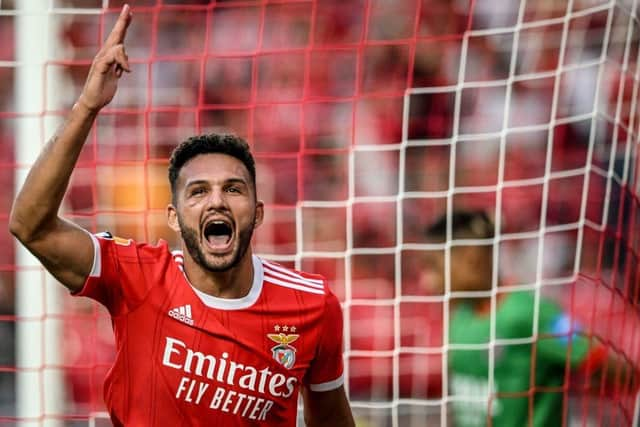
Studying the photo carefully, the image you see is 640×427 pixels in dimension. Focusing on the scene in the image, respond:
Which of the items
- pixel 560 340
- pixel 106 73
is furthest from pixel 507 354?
pixel 106 73

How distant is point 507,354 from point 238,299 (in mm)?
2045

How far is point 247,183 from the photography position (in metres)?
2.68

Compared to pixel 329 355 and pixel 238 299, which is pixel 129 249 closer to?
pixel 238 299

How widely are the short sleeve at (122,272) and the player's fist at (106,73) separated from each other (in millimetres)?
384

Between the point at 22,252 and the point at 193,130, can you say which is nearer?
the point at 22,252

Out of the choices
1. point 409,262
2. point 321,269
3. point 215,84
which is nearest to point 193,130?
point 215,84

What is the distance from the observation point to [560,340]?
4445 mm

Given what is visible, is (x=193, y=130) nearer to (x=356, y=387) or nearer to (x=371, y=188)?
(x=371, y=188)

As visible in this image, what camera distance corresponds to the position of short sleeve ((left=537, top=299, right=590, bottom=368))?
4.43 metres

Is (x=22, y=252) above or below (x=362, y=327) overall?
above

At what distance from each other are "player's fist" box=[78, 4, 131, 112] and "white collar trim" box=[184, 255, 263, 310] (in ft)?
1.89

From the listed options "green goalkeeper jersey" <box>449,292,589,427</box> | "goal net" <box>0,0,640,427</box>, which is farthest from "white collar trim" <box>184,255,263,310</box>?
"green goalkeeper jersey" <box>449,292,589,427</box>

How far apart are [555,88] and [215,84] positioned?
1.52 m

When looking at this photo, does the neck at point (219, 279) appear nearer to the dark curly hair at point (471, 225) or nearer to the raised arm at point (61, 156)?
the raised arm at point (61, 156)
